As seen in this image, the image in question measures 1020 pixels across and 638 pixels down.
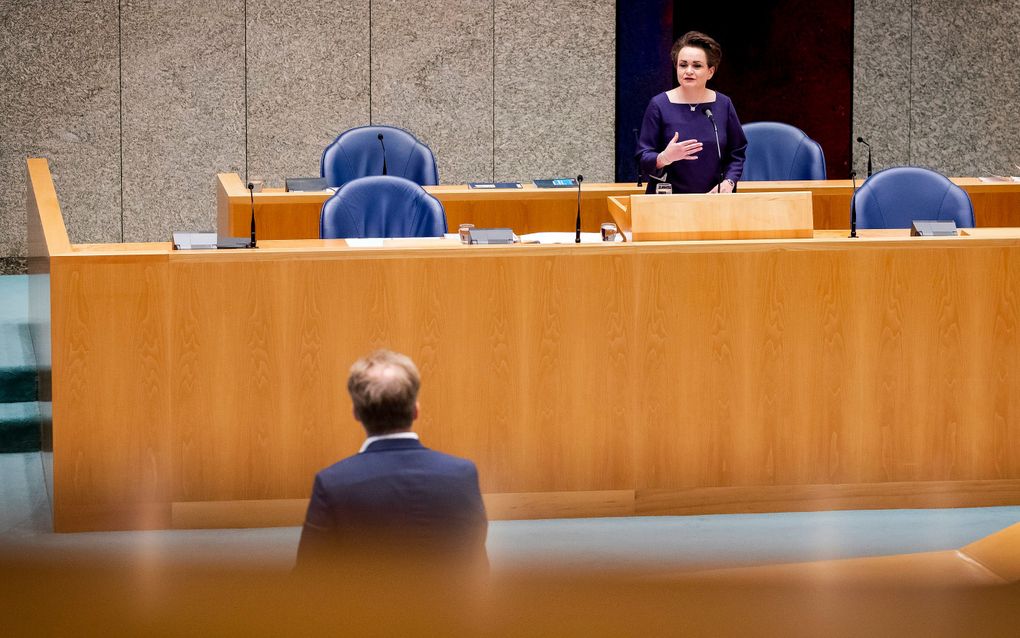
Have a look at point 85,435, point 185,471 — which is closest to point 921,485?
point 185,471

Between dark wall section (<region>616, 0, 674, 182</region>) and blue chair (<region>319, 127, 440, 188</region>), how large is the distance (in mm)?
2527

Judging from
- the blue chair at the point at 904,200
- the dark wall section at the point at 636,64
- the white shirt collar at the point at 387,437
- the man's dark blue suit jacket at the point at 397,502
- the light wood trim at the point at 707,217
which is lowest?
the man's dark blue suit jacket at the point at 397,502

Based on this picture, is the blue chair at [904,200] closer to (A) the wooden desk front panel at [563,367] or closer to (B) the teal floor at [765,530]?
(A) the wooden desk front panel at [563,367]

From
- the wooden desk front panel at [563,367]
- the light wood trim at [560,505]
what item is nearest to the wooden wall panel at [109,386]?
the wooden desk front panel at [563,367]

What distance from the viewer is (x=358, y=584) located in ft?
0.96

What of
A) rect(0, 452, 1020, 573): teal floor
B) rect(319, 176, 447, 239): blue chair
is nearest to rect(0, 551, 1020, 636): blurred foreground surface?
rect(0, 452, 1020, 573): teal floor

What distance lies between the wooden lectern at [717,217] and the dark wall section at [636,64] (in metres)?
4.39

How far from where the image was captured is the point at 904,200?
498 cm

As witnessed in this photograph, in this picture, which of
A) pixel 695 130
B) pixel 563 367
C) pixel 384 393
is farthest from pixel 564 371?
pixel 384 393

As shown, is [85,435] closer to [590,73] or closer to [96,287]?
[96,287]

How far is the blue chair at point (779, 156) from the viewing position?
659 cm

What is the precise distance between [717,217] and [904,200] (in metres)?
1.21

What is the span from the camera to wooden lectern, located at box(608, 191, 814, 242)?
411 centimetres

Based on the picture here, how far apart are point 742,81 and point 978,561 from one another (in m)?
8.55
